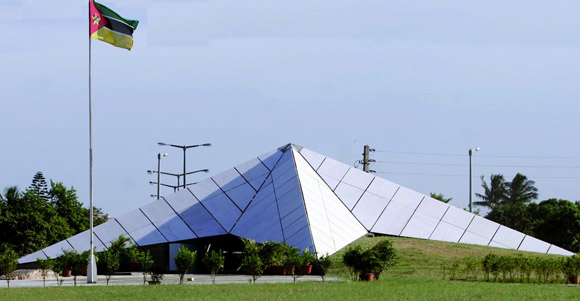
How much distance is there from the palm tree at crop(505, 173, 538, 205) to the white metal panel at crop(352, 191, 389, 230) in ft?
176

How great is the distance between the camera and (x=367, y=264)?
1059 inches

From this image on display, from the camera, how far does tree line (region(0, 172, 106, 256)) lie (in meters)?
57.4

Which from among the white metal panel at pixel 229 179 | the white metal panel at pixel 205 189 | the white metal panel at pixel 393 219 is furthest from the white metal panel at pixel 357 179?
the white metal panel at pixel 205 189

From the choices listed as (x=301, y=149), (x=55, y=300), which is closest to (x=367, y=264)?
(x=55, y=300)

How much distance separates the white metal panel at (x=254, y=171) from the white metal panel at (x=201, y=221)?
2.96 m

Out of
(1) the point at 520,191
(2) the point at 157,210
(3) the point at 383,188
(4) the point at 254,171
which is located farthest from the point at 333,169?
(1) the point at 520,191

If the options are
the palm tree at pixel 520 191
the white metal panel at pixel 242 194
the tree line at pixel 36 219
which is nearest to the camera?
the white metal panel at pixel 242 194

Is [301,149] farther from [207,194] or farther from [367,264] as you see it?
[367,264]

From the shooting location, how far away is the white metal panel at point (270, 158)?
42.4m

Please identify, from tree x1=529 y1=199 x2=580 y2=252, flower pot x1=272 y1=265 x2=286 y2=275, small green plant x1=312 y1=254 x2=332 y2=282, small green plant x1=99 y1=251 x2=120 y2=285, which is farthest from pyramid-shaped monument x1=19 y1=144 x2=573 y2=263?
tree x1=529 y1=199 x2=580 y2=252

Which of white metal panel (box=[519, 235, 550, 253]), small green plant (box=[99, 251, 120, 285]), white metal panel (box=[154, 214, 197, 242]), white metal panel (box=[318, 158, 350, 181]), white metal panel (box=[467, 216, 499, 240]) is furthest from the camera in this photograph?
white metal panel (box=[318, 158, 350, 181])

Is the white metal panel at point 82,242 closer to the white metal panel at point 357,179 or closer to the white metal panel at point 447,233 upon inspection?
the white metal panel at point 357,179

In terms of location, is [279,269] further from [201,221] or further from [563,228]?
[563,228]

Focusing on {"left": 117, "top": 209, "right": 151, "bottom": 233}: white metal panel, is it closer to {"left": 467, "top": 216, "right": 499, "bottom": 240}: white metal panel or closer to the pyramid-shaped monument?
the pyramid-shaped monument
